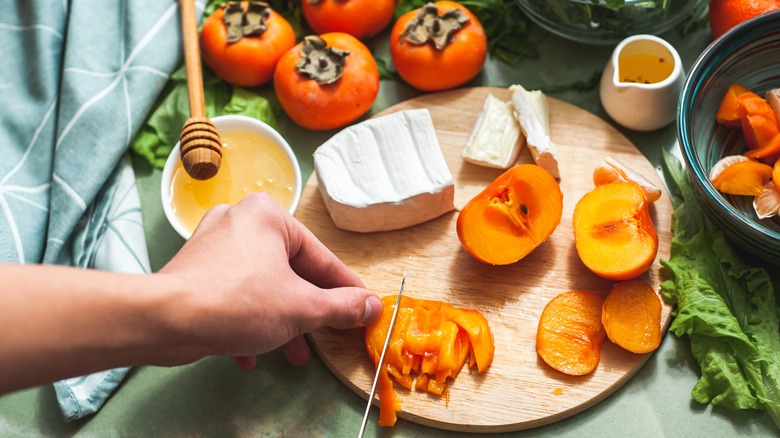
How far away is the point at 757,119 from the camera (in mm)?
1936

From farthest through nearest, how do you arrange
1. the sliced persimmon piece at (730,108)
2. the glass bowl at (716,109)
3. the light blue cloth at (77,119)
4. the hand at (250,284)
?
the light blue cloth at (77,119), the sliced persimmon piece at (730,108), the glass bowl at (716,109), the hand at (250,284)

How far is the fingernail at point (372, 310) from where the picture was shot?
1.79m

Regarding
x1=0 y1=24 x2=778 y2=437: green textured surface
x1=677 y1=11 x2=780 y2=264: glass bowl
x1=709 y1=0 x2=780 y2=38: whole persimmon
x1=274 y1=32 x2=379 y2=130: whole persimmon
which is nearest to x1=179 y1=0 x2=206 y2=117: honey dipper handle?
x1=274 y1=32 x2=379 y2=130: whole persimmon

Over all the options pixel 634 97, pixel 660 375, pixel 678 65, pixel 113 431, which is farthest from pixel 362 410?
pixel 678 65

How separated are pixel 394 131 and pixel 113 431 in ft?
3.70

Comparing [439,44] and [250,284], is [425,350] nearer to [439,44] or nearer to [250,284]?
[250,284]

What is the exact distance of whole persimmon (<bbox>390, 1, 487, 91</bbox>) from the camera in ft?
7.25

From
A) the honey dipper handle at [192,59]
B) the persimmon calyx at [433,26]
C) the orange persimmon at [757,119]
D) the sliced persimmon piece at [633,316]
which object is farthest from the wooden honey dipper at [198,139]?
the orange persimmon at [757,119]

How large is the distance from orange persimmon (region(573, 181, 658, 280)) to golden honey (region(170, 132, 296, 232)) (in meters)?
0.83

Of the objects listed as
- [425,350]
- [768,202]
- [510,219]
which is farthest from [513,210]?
[768,202]

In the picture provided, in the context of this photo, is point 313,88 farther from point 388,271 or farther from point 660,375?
point 660,375

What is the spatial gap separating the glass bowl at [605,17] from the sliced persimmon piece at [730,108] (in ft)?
1.10

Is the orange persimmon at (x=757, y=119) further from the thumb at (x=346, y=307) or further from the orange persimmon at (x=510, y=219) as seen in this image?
the thumb at (x=346, y=307)

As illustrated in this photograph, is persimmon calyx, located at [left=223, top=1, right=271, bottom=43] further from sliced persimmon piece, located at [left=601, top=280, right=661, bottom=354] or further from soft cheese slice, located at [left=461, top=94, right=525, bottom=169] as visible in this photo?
sliced persimmon piece, located at [left=601, top=280, right=661, bottom=354]
